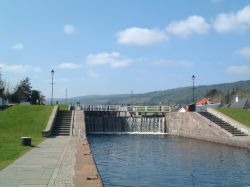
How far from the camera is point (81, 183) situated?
43.6ft

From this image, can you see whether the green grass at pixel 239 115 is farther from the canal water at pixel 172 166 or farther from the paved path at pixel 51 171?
the paved path at pixel 51 171

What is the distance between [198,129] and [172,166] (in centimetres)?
2120

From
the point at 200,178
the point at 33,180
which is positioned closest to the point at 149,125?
the point at 200,178

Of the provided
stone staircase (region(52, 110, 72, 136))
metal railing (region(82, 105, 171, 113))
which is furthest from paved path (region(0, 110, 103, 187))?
metal railing (region(82, 105, 171, 113))

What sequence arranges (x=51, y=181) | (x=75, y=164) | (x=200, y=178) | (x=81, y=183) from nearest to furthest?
(x=81, y=183)
(x=51, y=181)
(x=75, y=164)
(x=200, y=178)

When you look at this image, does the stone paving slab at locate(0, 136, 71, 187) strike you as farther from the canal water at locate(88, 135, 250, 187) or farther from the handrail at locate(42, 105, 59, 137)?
the handrail at locate(42, 105, 59, 137)

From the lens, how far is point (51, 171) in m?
16.4

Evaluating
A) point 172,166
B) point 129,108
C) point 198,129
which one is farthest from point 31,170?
point 129,108

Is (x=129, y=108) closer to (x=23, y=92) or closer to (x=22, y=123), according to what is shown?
(x=22, y=123)

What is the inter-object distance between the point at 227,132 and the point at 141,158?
1476cm

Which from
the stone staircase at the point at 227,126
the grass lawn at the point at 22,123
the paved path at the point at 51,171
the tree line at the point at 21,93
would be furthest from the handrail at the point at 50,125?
the tree line at the point at 21,93

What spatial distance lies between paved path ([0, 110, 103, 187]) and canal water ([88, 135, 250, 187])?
64.9 inches

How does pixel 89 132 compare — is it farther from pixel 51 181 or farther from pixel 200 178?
pixel 51 181

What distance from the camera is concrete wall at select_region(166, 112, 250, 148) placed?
3557 centimetres
